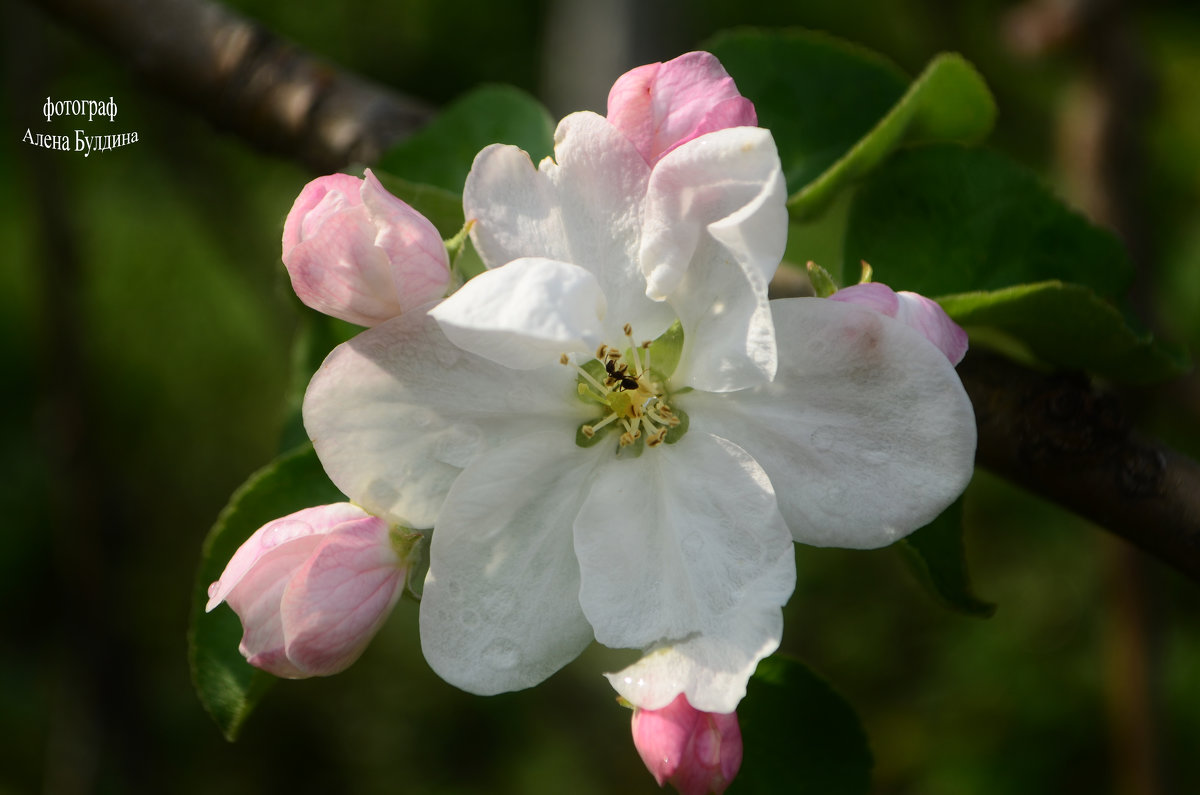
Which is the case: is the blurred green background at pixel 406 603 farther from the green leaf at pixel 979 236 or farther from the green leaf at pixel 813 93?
the green leaf at pixel 979 236

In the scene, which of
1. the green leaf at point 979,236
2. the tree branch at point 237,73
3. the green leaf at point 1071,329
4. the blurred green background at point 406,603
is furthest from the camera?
the blurred green background at point 406,603

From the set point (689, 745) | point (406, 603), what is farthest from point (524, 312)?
point (406, 603)

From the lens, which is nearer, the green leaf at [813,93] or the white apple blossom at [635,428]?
the white apple blossom at [635,428]

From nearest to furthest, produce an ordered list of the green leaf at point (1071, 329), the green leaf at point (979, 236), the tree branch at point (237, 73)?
the green leaf at point (1071, 329) < the green leaf at point (979, 236) < the tree branch at point (237, 73)

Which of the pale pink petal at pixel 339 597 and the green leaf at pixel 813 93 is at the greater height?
the green leaf at pixel 813 93

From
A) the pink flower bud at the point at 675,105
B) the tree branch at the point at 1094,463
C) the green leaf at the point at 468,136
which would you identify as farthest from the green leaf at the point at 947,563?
the green leaf at the point at 468,136

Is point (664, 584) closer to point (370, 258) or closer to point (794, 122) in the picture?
point (370, 258)

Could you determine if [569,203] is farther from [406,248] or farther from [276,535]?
[276,535]

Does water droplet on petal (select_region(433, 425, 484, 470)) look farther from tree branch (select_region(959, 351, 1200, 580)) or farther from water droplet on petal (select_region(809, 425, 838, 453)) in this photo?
tree branch (select_region(959, 351, 1200, 580))
